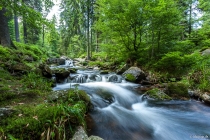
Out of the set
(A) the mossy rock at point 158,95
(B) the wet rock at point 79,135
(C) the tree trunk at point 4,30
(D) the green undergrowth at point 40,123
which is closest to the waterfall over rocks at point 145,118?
(A) the mossy rock at point 158,95

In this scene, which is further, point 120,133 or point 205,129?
point 205,129

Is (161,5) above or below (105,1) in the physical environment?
below

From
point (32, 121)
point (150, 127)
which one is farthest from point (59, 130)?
point (150, 127)

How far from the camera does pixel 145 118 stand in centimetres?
378

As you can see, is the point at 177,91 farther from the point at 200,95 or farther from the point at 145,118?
the point at 145,118

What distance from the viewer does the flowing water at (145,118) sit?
2.94 metres

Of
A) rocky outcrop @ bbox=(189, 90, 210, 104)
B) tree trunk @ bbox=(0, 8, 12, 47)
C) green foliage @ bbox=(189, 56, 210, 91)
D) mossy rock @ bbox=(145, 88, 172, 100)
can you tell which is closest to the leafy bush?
mossy rock @ bbox=(145, 88, 172, 100)

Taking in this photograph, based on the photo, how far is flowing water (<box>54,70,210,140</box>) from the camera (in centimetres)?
294

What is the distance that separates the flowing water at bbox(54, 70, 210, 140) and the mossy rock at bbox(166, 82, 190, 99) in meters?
0.32

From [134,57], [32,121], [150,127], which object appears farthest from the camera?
[134,57]

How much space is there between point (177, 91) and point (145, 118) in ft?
7.47

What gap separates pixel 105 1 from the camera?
7.82 metres

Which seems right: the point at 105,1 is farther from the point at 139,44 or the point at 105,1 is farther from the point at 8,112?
the point at 8,112

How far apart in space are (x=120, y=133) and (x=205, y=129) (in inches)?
88.3
